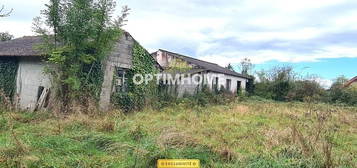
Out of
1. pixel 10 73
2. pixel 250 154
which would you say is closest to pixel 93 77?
pixel 10 73

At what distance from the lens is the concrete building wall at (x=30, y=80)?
1259 centimetres

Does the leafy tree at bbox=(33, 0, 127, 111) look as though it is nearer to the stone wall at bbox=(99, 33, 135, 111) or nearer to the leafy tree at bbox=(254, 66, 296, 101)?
the stone wall at bbox=(99, 33, 135, 111)

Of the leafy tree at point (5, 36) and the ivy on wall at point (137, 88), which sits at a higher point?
the leafy tree at point (5, 36)

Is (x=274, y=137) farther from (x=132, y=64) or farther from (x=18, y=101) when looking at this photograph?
(x=18, y=101)

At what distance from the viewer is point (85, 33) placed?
10914mm

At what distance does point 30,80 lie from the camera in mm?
13031

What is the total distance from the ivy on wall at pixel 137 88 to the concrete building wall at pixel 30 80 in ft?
9.69

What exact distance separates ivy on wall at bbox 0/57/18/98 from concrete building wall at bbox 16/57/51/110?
266mm

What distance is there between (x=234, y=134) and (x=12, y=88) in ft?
33.2

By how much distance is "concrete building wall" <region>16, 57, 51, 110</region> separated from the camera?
496 inches
